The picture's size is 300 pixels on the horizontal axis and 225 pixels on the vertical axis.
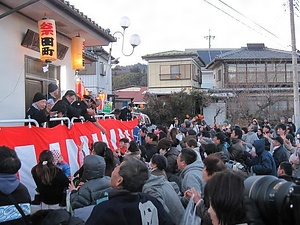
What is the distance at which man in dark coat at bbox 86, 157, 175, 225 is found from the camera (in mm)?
2799

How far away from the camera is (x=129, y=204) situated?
2.91m

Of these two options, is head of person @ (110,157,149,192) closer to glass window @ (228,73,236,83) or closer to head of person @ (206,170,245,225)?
head of person @ (206,170,245,225)

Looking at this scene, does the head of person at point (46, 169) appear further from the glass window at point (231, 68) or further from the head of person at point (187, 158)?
the glass window at point (231, 68)

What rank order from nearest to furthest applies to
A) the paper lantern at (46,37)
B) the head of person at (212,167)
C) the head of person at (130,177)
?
the head of person at (130,177) < the head of person at (212,167) < the paper lantern at (46,37)

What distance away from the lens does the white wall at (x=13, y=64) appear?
782 cm

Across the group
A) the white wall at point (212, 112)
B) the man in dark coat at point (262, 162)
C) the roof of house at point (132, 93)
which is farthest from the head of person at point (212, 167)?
the roof of house at point (132, 93)

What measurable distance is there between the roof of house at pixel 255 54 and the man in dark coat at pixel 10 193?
30.5 metres

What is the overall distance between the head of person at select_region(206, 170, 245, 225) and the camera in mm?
139

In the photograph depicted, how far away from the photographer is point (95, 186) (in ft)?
12.9

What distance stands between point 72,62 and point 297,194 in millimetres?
9861

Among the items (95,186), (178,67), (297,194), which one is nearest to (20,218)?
(95,186)

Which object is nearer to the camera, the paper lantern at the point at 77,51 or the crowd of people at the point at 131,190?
the crowd of people at the point at 131,190

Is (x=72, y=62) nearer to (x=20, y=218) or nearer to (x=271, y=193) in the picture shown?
(x=20, y=218)

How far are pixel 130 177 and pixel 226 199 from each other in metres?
1.09
